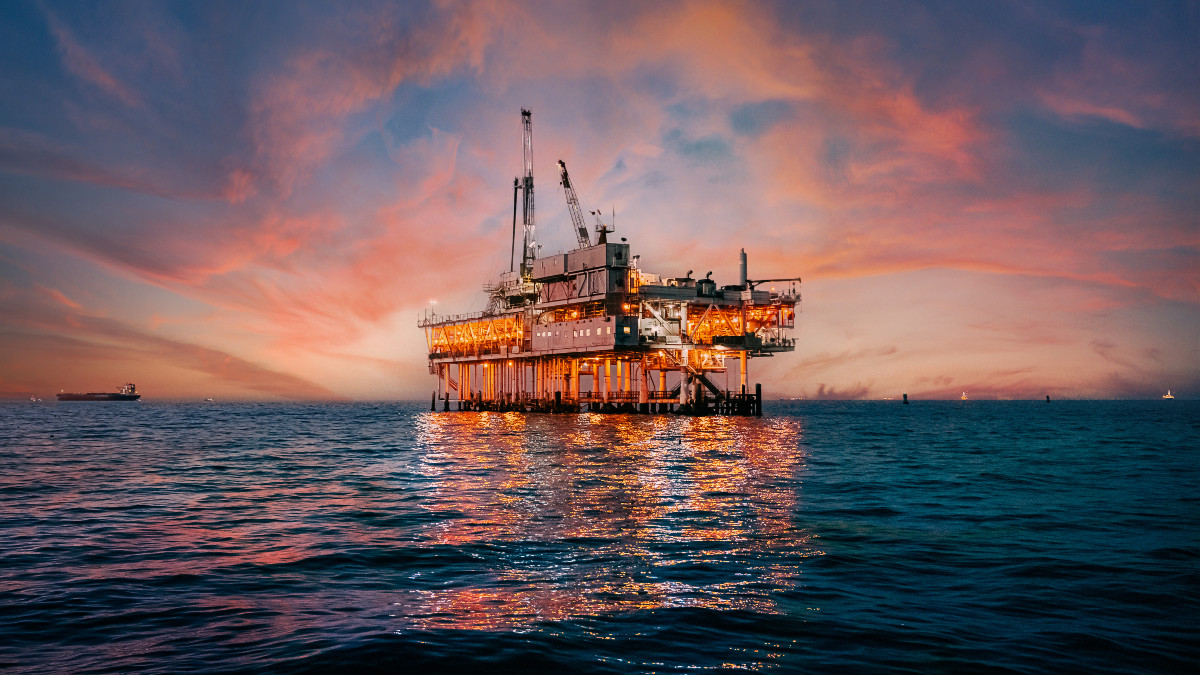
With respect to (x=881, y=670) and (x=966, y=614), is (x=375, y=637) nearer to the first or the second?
(x=881, y=670)

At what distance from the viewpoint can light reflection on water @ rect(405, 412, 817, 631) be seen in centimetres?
1432

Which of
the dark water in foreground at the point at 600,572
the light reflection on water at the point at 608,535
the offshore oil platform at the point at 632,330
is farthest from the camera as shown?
the offshore oil platform at the point at 632,330

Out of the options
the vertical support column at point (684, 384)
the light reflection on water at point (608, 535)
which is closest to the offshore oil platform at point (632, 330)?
the vertical support column at point (684, 384)

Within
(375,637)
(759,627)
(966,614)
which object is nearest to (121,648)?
(375,637)

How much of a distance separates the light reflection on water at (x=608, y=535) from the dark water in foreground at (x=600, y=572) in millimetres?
118

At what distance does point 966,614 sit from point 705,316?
106 metres

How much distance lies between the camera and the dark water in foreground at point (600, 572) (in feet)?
38.0

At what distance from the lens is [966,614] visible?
13.6 meters

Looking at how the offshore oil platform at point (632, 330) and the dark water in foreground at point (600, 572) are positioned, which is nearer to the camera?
the dark water in foreground at point (600, 572)

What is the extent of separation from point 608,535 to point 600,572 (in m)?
4.74

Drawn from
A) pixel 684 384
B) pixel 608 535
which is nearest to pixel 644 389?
pixel 684 384

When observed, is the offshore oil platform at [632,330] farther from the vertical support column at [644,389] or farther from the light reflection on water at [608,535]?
the light reflection on water at [608,535]

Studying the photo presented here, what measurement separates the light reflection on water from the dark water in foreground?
0.12m

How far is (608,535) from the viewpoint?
846 inches
